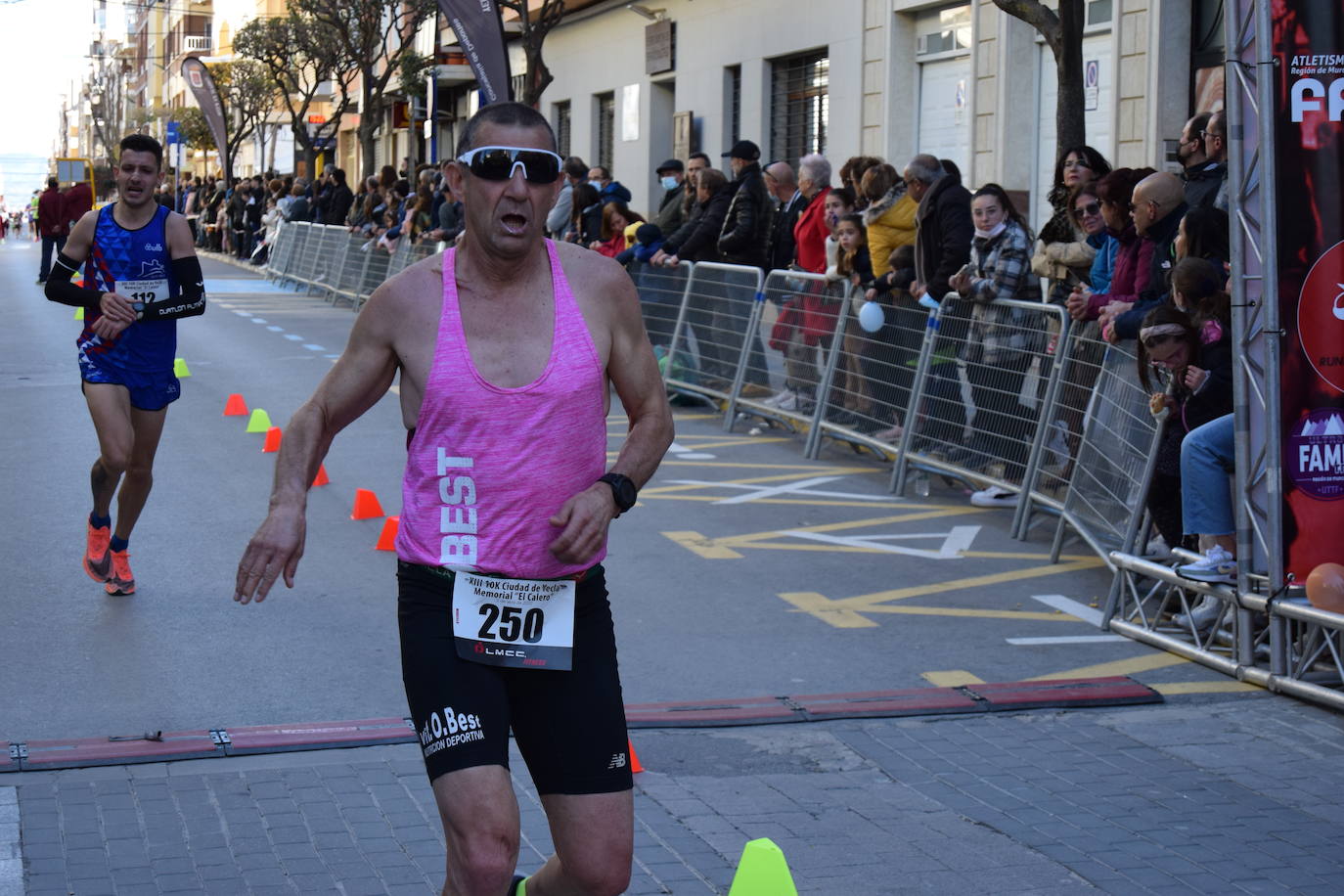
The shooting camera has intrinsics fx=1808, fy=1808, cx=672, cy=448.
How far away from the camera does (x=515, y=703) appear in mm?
3596

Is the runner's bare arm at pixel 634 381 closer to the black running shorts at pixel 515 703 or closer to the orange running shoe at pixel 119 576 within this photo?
the black running shorts at pixel 515 703

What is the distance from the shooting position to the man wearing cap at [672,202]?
15.7m

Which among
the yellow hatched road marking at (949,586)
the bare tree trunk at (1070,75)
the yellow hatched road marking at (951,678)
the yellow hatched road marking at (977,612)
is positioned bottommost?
the yellow hatched road marking at (951,678)

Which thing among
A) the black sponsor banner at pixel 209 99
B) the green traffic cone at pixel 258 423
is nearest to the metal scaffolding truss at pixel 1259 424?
the green traffic cone at pixel 258 423

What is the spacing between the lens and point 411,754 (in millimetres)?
5574

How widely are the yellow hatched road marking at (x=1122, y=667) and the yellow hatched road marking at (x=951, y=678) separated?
0.79ft

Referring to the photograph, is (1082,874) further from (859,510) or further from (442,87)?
(442,87)

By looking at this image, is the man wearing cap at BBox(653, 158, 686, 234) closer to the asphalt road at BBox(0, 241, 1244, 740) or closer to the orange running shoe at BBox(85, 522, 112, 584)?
the asphalt road at BBox(0, 241, 1244, 740)

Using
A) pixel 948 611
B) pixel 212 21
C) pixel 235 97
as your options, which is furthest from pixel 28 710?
pixel 212 21

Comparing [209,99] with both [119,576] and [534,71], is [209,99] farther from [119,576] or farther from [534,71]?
[119,576]

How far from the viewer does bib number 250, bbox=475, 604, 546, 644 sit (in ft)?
11.4

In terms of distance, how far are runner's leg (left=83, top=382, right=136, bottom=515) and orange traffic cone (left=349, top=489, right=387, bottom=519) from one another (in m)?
2.07

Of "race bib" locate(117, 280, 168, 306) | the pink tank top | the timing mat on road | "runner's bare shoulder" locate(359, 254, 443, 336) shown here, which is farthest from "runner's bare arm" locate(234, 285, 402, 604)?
"race bib" locate(117, 280, 168, 306)

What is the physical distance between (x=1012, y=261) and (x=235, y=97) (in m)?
51.1
